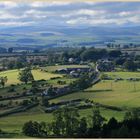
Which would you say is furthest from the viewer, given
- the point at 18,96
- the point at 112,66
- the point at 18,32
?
the point at 112,66

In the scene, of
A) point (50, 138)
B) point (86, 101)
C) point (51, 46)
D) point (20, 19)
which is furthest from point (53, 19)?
point (50, 138)

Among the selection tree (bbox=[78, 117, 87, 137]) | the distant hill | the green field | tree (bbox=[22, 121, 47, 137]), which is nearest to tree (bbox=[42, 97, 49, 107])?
the green field

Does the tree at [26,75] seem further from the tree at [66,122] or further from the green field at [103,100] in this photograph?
the tree at [66,122]

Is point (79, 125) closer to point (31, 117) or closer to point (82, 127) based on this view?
point (82, 127)

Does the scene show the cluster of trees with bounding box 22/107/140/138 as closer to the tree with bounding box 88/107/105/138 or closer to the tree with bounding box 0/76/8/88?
the tree with bounding box 88/107/105/138

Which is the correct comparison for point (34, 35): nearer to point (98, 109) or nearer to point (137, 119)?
point (98, 109)

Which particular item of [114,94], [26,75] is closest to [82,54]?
[26,75]

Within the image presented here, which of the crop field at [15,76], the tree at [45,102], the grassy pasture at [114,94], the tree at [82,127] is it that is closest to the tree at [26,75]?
the crop field at [15,76]
